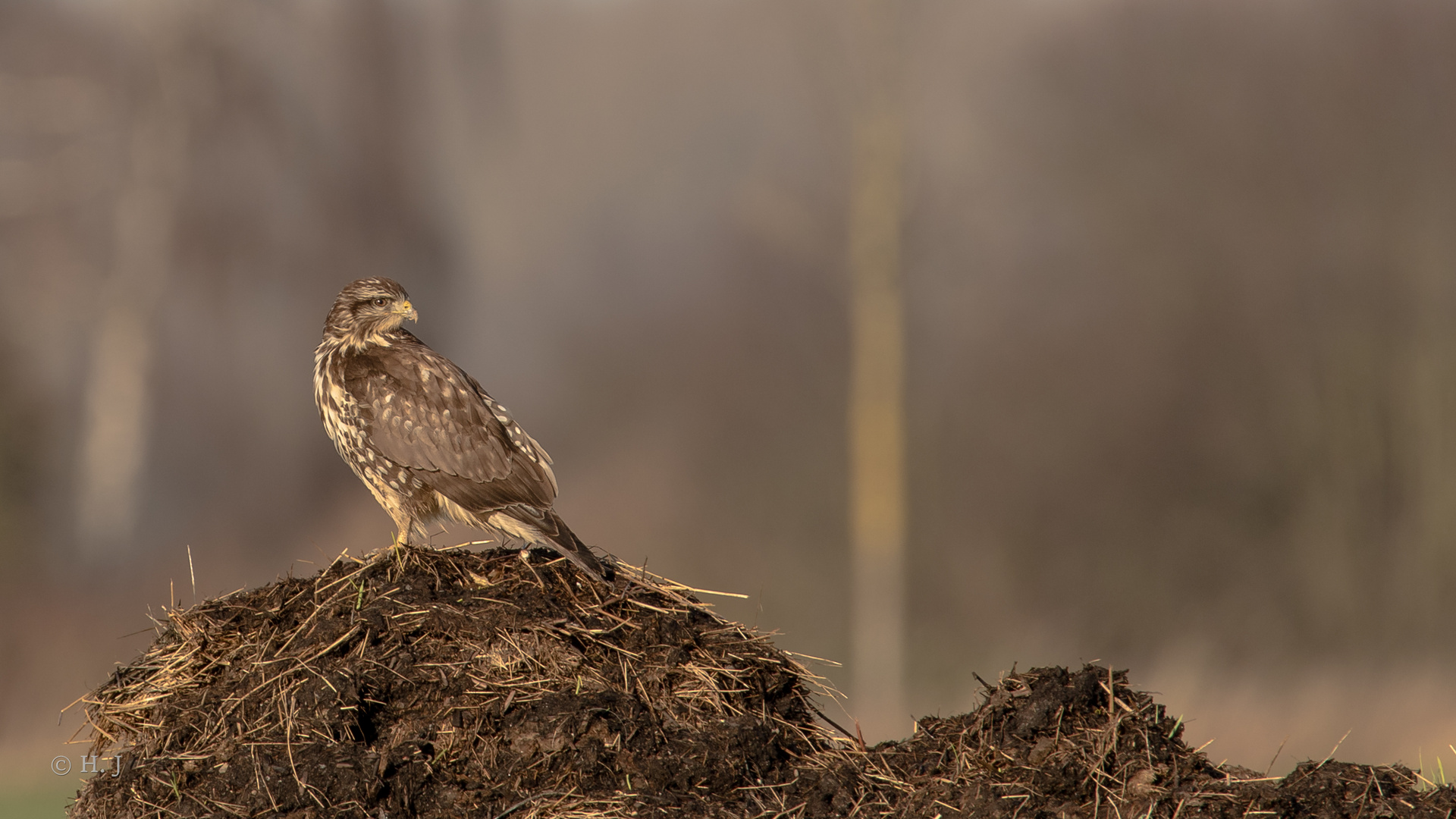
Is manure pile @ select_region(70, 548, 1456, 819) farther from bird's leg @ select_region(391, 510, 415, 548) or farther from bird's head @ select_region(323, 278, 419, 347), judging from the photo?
bird's head @ select_region(323, 278, 419, 347)

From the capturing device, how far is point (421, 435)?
20.2ft

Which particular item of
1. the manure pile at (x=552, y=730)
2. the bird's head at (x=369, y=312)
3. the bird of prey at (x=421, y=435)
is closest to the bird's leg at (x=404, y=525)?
the bird of prey at (x=421, y=435)

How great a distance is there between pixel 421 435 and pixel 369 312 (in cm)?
86

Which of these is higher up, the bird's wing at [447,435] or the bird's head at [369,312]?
the bird's head at [369,312]

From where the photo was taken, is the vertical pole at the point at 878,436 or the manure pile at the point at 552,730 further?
the vertical pole at the point at 878,436

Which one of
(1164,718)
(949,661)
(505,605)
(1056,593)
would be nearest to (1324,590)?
(1056,593)

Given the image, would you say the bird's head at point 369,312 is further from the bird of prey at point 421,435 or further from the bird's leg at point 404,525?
the bird's leg at point 404,525

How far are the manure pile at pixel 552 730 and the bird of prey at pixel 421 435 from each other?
29 cm

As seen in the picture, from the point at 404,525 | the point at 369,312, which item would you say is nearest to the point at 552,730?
the point at 404,525

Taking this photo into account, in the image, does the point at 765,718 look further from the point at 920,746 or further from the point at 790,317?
the point at 790,317

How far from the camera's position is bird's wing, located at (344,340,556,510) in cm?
616

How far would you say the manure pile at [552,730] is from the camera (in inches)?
193

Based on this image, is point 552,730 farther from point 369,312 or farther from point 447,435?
point 369,312

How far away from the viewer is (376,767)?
4.89m
